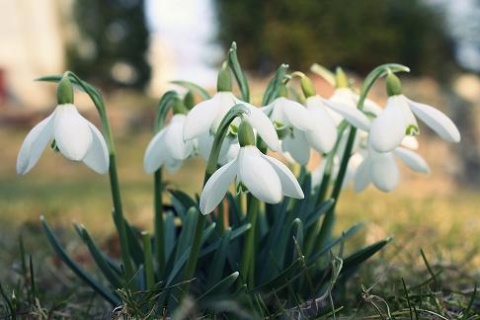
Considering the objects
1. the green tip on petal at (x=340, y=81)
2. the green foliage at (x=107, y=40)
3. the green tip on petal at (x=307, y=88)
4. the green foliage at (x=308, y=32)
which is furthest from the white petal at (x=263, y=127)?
the green foliage at (x=107, y=40)

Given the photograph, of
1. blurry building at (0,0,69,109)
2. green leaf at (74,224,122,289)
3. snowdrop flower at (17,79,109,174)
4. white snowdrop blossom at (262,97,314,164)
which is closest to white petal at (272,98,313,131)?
white snowdrop blossom at (262,97,314,164)

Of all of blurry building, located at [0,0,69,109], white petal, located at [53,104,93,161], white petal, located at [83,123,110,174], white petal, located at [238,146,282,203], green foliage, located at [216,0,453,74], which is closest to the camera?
white petal, located at [238,146,282,203]

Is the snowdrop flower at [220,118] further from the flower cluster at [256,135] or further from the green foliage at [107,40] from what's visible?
the green foliage at [107,40]

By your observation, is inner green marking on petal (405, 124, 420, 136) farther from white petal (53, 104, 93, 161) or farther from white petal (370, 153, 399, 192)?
white petal (53, 104, 93, 161)

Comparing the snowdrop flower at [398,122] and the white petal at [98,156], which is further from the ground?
the snowdrop flower at [398,122]

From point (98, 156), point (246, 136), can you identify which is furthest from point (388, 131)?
point (98, 156)

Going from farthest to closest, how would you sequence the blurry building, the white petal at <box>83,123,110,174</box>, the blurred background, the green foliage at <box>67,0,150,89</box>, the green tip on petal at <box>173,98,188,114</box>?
the blurry building
the green foliage at <box>67,0,150,89</box>
the blurred background
the green tip on petal at <box>173,98,188,114</box>
the white petal at <box>83,123,110,174</box>

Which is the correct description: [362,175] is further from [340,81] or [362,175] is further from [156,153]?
[156,153]
